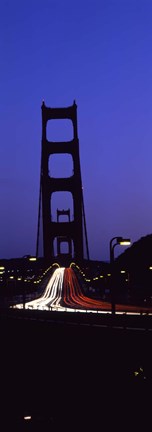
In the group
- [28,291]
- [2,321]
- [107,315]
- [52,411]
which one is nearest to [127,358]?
[52,411]

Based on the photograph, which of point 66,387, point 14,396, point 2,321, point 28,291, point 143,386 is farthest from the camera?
point 28,291

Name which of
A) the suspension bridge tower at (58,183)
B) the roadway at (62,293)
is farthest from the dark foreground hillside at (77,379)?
the suspension bridge tower at (58,183)

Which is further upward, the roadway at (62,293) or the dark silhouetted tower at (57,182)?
the dark silhouetted tower at (57,182)

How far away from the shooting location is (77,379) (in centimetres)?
2547

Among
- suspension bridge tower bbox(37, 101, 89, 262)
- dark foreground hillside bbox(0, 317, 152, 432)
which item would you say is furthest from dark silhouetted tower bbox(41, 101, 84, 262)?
dark foreground hillside bbox(0, 317, 152, 432)

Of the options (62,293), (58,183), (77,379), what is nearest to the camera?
(77,379)

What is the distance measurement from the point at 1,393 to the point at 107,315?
198 inches

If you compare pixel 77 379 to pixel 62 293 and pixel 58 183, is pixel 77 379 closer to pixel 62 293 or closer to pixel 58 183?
pixel 62 293

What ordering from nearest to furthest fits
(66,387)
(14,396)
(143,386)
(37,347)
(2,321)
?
(143,386)
(66,387)
(14,396)
(37,347)
(2,321)

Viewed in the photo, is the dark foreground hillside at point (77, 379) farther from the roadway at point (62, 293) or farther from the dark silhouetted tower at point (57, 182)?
the dark silhouetted tower at point (57, 182)

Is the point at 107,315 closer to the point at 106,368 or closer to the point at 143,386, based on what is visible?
the point at 106,368

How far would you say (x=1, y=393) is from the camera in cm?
2892

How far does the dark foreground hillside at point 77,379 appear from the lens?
2141 cm

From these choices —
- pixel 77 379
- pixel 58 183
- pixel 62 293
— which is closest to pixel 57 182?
pixel 58 183
